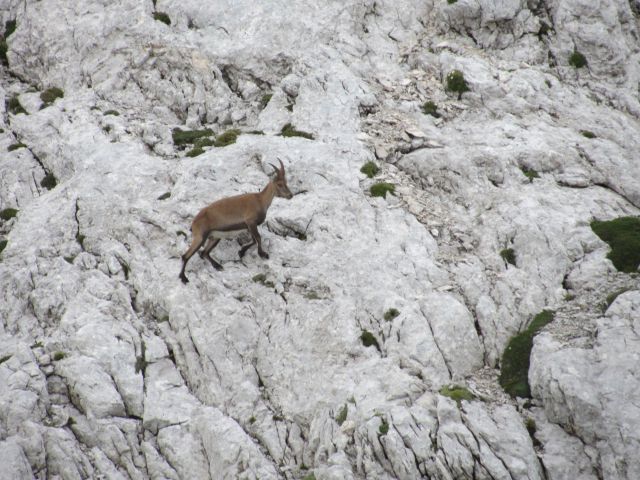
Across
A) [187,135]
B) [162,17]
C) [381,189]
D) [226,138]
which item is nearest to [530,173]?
[381,189]

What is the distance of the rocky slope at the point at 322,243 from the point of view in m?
15.0

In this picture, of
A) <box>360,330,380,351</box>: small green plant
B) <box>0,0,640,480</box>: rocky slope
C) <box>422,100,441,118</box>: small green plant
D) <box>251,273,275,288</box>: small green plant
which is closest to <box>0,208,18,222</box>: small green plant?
<box>0,0,640,480</box>: rocky slope

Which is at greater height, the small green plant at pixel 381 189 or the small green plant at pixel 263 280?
the small green plant at pixel 381 189

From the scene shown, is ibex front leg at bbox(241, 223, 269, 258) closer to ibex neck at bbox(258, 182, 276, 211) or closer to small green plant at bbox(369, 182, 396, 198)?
ibex neck at bbox(258, 182, 276, 211)

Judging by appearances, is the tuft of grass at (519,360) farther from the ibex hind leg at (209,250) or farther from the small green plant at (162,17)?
the small green plant at (162,17)

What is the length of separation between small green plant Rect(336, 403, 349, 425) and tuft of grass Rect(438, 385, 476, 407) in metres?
2.45

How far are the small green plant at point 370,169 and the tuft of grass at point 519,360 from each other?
7663 mm

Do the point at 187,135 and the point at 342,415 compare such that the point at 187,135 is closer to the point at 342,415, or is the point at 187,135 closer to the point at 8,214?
the point at 8,214

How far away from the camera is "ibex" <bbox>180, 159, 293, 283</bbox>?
18.6 metres

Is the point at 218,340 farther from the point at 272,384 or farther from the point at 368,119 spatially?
the point at 368,119

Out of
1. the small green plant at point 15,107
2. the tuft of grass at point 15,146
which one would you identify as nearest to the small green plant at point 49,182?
the tuft of grass at point 15,146

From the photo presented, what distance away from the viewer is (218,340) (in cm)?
1756

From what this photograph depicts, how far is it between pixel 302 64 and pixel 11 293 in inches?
579

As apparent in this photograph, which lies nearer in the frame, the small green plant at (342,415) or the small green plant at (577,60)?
the small green plant at (342,415)
